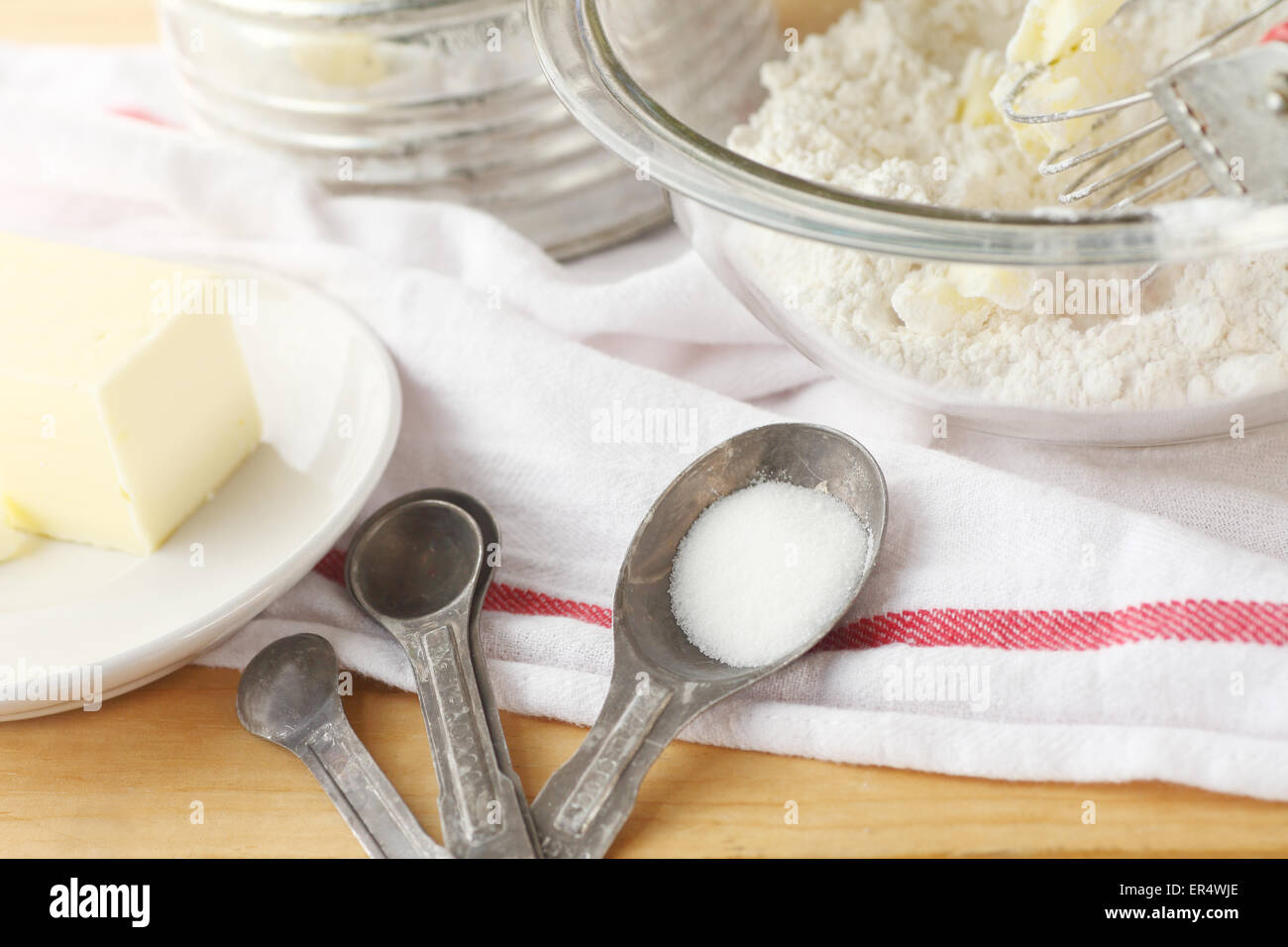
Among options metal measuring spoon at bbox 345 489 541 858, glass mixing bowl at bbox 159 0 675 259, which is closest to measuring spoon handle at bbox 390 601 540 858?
metal measuring spoon at bbox 345 489 541 858

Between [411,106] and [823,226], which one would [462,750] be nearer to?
[823,226]

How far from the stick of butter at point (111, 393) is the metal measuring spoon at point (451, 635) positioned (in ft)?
0.38

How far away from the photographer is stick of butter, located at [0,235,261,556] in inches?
27.0

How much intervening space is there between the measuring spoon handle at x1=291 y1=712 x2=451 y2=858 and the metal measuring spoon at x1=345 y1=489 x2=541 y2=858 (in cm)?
2

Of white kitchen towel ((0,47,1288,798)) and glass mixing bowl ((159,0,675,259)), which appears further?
glass mixing bowl ((159,0,675,259))

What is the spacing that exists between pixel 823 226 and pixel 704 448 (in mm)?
210

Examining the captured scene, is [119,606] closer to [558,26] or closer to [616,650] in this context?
[616,650]

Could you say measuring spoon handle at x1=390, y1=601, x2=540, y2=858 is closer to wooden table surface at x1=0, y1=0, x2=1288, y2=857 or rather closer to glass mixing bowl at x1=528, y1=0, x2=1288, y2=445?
wooden table surface at x1=0, y1=0, x2=1288, y2=857

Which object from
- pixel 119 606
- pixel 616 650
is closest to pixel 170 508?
pixel 119 606

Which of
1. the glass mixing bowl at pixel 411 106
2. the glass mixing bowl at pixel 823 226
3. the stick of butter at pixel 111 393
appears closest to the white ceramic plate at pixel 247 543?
the stick of butter at pixel 111 393

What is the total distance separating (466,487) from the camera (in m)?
0.78

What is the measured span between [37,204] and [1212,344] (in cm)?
86

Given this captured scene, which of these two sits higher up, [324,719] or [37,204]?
[37,204]

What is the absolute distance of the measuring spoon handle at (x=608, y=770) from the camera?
560 millimetres
